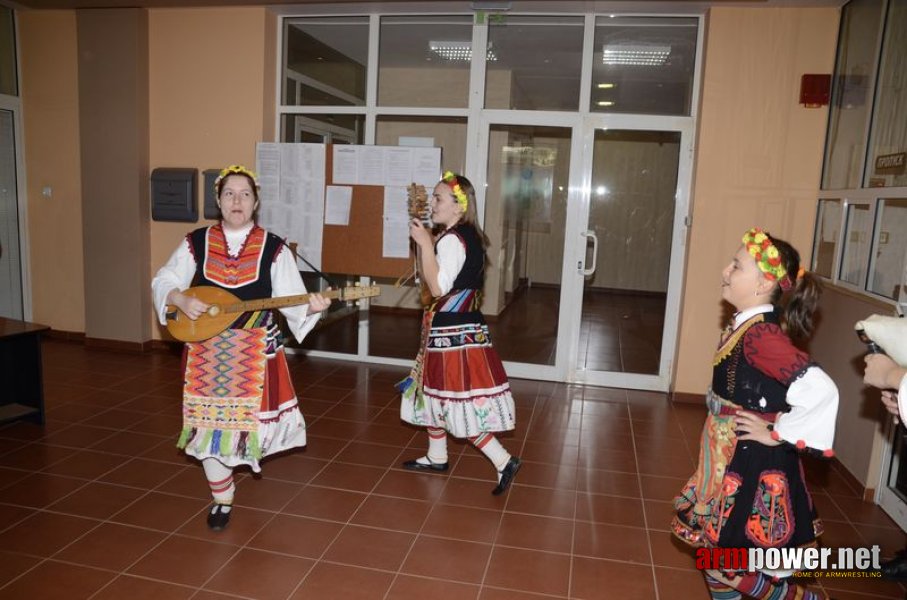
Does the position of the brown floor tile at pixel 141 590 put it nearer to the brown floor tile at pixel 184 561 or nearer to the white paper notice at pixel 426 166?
the brown floor tile at pixel 184 561

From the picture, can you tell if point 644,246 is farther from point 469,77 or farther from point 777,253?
point 777,253

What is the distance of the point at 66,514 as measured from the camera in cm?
295

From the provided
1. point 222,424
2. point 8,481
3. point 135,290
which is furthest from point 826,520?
point 135,290

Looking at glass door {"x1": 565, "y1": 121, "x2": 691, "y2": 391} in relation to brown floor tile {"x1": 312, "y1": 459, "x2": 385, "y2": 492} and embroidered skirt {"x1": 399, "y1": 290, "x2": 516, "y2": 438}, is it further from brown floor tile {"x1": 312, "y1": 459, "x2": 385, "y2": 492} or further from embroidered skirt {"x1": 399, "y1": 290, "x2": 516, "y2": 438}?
brown floor tile {"x1": 312, "y1": 459, "x2": 385, "y2": 492}

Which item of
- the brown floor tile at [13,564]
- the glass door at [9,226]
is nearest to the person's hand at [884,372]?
the brown floor tile at [13,564]

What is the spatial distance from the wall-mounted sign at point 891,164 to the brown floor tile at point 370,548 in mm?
3043

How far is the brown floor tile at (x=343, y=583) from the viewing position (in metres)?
2.43

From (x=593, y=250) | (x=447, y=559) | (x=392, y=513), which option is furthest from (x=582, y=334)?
(x=447, y=559)

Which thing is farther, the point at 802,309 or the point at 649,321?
the point at 649,321

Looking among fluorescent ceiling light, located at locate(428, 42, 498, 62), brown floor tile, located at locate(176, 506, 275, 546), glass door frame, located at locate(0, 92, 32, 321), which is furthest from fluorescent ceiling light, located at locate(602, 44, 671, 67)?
glass door frame, located at locate(0, 92, 32, 321)

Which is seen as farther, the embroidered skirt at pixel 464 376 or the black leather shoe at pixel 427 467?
the black leather shoe at pixel 427 467

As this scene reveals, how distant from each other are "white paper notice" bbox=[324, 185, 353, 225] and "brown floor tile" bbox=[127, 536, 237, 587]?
312 centimetres

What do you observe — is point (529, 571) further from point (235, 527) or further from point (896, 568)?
point (896, 568)

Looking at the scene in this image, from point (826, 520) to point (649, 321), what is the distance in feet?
8.36
